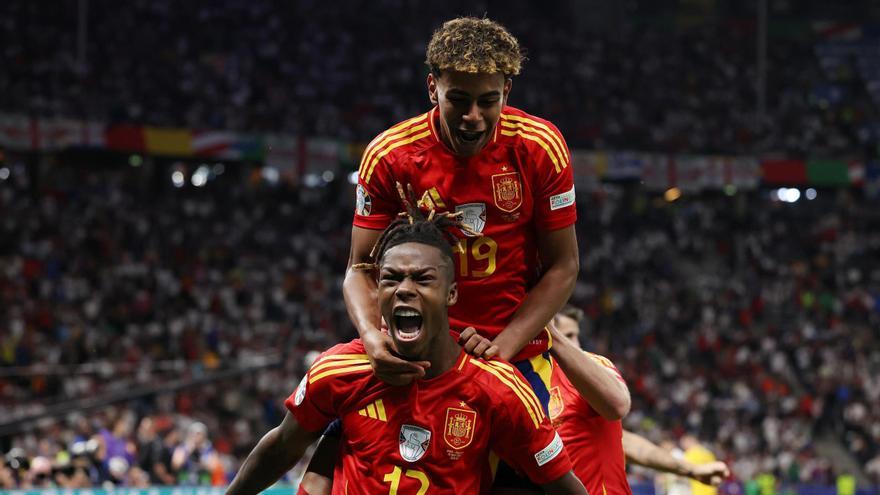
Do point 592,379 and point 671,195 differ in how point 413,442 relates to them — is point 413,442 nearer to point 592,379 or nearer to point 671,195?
point 592,379

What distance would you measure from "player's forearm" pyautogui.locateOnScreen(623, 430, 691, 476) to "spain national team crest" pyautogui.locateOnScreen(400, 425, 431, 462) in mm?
2245

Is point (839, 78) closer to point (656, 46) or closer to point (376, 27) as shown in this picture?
point (656, 46)

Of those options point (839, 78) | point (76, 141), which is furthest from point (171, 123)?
point (839, 78)

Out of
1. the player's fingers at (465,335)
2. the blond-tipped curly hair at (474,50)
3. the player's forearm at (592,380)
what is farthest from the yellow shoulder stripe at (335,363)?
the blond-tipped curly hair at (474,50)

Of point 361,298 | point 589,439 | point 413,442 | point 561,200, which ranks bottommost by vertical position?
point 589,439

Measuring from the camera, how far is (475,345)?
4.52 m

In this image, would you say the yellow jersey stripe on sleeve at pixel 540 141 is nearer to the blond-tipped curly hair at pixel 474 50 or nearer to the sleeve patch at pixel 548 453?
the blond-tipped curly hair at pixel 474 50

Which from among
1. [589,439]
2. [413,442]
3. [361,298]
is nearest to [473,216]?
[361,298]

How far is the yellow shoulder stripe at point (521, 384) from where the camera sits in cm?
447

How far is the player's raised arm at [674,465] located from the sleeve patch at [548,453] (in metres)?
1.92

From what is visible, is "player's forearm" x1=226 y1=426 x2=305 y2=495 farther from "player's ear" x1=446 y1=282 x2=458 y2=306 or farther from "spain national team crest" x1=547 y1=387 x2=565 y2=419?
"spain national team crest" x1=547 y1=387 x2=565 y2=419

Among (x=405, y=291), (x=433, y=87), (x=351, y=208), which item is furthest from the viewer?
(x=351, y=208)

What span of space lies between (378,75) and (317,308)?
10012 millimetres

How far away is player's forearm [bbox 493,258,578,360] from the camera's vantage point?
15.2 feet
